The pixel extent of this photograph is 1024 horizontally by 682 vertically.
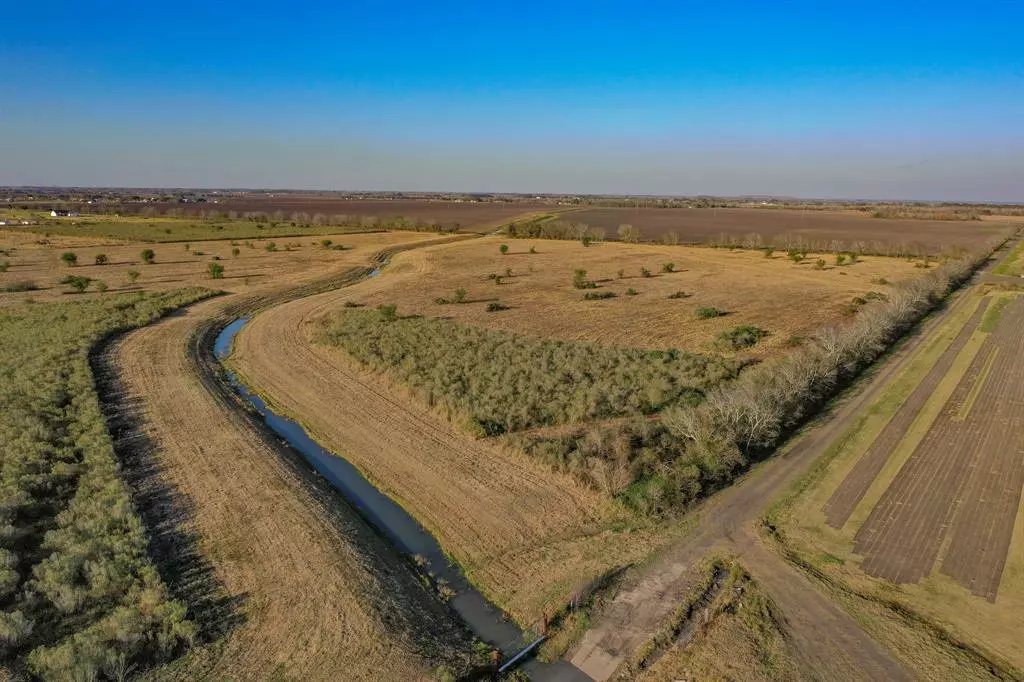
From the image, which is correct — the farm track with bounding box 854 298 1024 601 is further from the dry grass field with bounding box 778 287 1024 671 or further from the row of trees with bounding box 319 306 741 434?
the row of trees with bounding box 319 306 741 434

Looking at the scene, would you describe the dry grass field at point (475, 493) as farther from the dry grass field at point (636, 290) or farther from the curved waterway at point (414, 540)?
the dry grass field at point (636, 290)

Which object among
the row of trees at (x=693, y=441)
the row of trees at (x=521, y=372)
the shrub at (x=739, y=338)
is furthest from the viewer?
the shrub at (x=739, y=338)

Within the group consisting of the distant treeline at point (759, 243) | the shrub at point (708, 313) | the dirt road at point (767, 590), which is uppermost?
the distant treeline at point (759, 243)

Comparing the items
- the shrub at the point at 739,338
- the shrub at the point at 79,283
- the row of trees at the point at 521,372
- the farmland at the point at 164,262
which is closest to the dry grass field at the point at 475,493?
the row of trees at the point at 521,372

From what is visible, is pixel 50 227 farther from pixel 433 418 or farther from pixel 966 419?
pixel 966 419

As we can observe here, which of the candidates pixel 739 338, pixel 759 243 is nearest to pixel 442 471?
pixel 739 338

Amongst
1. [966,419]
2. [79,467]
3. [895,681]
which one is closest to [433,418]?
[79,467]
